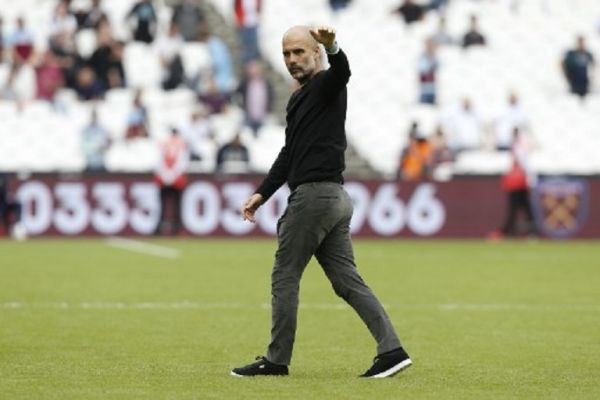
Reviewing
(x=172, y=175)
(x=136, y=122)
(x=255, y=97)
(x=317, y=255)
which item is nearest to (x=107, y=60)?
(x=136, y=122)

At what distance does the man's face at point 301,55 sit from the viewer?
31.3ft

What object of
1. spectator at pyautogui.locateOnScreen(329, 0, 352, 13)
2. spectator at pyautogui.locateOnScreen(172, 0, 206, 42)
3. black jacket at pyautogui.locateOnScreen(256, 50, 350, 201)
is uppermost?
spectator at pyautogui.locateOnScreen(329, 0, 352, 13)

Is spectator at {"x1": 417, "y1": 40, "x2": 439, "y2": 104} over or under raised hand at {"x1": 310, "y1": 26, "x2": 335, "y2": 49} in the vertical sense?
over

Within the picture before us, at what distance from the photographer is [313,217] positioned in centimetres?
997

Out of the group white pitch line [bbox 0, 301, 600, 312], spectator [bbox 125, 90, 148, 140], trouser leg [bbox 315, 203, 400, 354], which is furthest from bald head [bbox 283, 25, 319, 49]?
spectator [bbox 125, 90, 148, 140]

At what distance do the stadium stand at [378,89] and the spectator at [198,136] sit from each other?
24 cm

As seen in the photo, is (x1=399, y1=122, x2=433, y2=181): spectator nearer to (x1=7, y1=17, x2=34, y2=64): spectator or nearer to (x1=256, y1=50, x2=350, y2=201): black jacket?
(x1=7, y1=17, x2=34, y2=64): spectator

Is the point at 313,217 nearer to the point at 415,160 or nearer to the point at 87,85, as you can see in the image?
the point at 415,160

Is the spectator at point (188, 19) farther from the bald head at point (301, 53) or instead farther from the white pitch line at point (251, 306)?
the bald head at point (301, 53)

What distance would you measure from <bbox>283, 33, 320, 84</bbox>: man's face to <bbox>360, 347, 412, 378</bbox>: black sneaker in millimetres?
1742

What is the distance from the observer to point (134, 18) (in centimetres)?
3538

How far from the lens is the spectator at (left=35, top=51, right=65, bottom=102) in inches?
1328

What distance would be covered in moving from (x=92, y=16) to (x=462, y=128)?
8211mm

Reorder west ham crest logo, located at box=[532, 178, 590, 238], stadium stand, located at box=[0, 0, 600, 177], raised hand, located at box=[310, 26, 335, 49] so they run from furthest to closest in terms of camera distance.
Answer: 1. stadium stand, located at box=[0, 0, 600, 177]
2. west ham crest logo, located at box=[532, 178, 590, 238]
3. raised hand, located at box=[310, 26, 335, 49]
